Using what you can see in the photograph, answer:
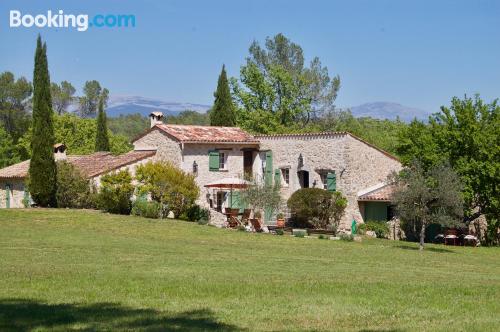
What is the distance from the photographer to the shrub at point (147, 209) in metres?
35.8

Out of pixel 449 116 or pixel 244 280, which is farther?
pixel 449 116

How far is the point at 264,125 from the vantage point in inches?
2276

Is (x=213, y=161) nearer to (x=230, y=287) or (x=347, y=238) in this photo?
(x=347, y=238)

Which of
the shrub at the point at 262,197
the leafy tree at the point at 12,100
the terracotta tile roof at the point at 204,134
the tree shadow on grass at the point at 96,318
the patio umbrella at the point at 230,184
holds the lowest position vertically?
the tree shadow on grass at the point at 96,318

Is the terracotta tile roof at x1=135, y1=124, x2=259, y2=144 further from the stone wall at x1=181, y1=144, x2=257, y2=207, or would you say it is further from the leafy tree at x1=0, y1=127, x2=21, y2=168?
the leafy tree at x1=0, y1=127, x2=21, y2=168

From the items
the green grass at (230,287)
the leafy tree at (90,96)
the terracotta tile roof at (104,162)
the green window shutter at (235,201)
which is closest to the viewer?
the green grass at (230,287)

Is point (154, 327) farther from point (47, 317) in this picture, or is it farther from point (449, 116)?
point (449, 116)

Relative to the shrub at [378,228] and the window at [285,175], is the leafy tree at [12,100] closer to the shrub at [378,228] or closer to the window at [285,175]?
the window at [285,175]

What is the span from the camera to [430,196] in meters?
28.7

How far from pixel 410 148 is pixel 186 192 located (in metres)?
11.6

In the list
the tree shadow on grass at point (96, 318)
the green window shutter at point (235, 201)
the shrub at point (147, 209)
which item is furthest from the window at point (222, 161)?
the tree shadow on grass at point (96, 318)

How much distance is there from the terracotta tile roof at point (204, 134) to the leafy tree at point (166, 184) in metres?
2.83

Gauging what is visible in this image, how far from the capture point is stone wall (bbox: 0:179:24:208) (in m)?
42.6

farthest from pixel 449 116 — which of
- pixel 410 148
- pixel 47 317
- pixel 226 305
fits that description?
pixel 47 317
